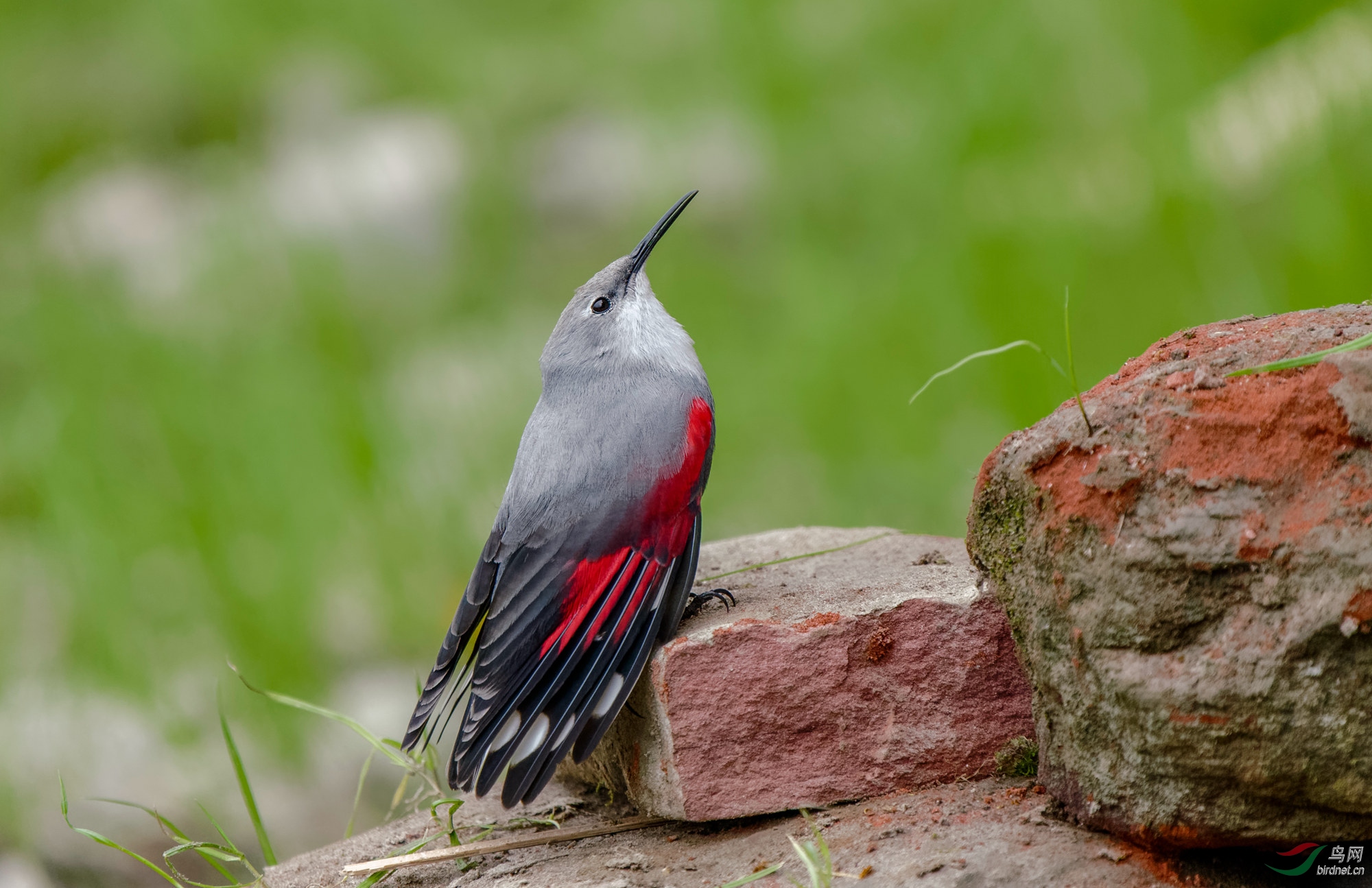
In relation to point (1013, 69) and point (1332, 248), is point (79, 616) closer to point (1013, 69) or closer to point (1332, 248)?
point (1013, 69)

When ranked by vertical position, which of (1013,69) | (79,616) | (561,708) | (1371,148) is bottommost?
(79,616)

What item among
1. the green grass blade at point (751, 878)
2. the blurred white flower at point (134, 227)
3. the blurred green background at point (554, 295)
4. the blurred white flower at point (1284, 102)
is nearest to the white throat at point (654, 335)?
the green grass blade at point (751, 878)

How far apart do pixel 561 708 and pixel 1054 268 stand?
4.42m

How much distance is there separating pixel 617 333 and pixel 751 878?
1715mm

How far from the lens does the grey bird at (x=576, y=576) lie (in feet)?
8.69

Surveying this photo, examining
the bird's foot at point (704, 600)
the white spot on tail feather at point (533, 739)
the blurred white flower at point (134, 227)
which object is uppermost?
the blurred white flower at point (134, 227)

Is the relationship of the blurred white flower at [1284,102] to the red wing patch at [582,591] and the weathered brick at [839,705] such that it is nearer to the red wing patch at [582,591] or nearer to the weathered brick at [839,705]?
the weathered brick at [839,705]

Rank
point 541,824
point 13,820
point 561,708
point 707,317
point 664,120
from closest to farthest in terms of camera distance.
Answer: point 561,708
point 541,824
point 13,820
point 707,317
point 664,120

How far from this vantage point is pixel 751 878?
7.55 ft

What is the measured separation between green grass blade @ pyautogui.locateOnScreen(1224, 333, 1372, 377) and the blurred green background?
388 centimetres

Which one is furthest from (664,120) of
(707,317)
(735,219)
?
(707,317)

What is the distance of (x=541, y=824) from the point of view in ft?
9.80

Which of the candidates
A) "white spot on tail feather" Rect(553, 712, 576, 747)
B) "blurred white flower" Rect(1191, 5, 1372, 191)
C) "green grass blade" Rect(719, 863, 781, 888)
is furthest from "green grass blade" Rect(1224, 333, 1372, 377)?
"blurred white flower" Rect(1191, 5, 1372, 191)

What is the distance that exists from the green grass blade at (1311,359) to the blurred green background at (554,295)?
3885 millimetres
